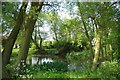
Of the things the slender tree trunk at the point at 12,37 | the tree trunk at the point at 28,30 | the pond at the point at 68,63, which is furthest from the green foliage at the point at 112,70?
the slender tree trunk at the point at 12,37

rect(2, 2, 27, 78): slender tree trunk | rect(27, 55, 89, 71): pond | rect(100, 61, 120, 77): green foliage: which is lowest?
rect(27, 55, 89, 71): pond

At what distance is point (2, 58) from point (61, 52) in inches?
460

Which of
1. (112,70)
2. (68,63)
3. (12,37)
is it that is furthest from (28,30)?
(68,63)

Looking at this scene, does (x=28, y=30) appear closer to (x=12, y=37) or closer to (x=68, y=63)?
(x=12, y=37)

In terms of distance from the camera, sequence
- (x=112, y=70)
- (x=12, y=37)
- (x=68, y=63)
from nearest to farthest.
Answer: (x=112, y=70), (x=12, y=37), (x=68, y=63)

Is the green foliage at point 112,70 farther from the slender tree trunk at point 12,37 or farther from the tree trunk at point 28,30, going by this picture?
the slender tree trunk at point 12,37

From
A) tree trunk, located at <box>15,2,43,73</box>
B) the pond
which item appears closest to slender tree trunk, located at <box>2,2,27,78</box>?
tree trunk, located at <box>15,2,43,73</box>

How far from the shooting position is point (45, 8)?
694 cm

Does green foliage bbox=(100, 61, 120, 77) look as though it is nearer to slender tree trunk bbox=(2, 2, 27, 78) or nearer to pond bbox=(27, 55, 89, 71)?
pond bbox=(27, 55, 89, 71)

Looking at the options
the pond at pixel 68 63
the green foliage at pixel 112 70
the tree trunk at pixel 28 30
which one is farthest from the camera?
the pond at pixel 68 63

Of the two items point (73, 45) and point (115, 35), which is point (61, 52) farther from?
point (115, 35)

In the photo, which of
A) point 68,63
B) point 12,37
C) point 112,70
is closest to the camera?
point 112,70

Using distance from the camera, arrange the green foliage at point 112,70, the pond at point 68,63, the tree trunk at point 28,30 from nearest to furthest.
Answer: the green foliage at point 112,70 → the tree trunk at point 28,30 → the pond at point 68,63

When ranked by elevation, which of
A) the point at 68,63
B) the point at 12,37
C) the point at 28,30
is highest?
the point at 28,30
